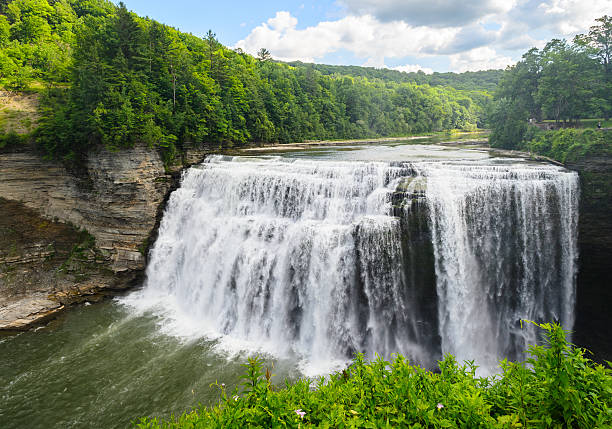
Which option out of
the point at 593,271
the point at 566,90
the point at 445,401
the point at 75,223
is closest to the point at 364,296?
the point at 445,401

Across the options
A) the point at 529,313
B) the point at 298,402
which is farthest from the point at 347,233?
the point at 298,402

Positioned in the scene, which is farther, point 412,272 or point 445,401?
point 412,272

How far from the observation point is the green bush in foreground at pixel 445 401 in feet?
11.9

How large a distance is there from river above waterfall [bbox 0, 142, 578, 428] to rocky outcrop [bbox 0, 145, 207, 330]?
9.91 ft

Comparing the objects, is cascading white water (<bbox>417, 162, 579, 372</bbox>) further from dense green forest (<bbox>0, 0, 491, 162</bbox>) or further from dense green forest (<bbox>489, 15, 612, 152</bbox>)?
dense green forest (<bbox>0, 0, 491, 162</bbox>)

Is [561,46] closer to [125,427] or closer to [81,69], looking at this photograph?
[81,69]

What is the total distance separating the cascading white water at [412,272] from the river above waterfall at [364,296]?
5 cm

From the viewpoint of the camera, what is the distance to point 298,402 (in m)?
4.48

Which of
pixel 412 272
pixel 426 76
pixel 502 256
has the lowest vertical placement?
pixel 412 272

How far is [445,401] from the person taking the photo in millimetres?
4039

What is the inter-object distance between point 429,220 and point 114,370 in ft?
44.2

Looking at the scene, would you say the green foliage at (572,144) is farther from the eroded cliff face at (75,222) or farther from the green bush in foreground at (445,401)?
the eroded cliff face at (75,222)

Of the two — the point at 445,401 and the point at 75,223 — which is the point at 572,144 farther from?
the point at 75,223

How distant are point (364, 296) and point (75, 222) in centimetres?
1683
